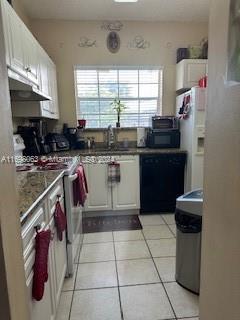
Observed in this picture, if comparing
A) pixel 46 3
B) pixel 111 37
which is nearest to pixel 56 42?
pixel 46 3

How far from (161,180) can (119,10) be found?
7.93ft

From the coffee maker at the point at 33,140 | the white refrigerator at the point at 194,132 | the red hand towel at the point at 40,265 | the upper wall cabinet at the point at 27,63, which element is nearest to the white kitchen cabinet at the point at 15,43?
the upper wall cabinet at the point at 27,63

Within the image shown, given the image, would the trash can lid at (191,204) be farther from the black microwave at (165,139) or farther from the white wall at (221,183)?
the black microwave at (165,139)

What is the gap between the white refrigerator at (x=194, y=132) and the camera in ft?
9.61

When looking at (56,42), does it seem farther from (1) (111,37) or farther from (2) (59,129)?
(2) (59,129)

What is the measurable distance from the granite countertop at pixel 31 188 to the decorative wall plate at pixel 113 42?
2442 mm

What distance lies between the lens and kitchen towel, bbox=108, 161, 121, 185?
10.4ft

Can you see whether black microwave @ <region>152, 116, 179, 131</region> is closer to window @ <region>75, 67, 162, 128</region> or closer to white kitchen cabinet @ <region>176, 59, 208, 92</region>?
window @ <region>75, 67, 162, 128</region>

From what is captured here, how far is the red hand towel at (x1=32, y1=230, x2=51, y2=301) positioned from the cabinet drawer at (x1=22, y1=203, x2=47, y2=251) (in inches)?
1.9

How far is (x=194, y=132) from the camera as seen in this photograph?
9.87 ft

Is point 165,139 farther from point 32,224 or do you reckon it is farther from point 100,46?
point 32,224

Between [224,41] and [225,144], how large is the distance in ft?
1.21

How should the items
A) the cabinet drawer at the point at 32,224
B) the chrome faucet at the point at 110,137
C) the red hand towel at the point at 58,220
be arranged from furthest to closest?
the chrome faucet at the point at 110,137 < the red hand towel at the point at 58,220 < the cabinet drawer at the point at 32,224

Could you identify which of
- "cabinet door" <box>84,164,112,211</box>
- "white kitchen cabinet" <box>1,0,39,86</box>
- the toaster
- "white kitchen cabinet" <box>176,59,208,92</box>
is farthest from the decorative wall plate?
"cabinet door" <box>84,164,112,211</box>
